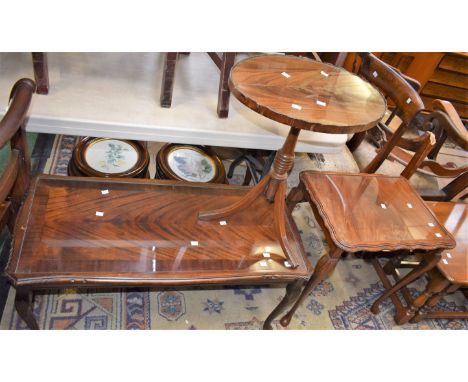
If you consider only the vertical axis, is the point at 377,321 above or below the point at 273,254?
below

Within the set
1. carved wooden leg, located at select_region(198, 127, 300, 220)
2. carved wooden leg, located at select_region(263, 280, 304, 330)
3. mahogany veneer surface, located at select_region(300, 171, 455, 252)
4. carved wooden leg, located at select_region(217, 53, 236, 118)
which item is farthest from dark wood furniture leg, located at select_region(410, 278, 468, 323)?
carved wooden leg, located at select_region(217, 53, 236, 118)

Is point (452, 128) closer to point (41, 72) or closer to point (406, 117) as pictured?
point (406, 117)

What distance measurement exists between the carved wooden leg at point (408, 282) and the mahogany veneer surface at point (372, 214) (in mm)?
122

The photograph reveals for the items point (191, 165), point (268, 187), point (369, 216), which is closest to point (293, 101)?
point (268, 187)

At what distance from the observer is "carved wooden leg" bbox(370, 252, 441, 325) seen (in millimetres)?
1588

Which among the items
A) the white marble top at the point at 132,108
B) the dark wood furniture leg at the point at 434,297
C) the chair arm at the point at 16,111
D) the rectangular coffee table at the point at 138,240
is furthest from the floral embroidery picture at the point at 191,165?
the dark wood furniture leg at the point at 434,297

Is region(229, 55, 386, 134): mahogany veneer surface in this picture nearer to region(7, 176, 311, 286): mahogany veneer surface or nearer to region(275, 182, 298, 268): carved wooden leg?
region(275, 182, 298, 268): carved wooden leg

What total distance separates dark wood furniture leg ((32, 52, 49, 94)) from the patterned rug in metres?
0.54

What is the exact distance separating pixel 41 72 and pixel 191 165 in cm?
77

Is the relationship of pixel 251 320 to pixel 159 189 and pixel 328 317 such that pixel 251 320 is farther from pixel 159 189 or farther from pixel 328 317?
pixel 159 189

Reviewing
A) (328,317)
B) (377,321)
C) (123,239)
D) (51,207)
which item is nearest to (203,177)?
(123,239)

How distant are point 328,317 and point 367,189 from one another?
0.64 metres

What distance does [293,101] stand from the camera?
3.64 ft

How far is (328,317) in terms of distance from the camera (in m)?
1.79
